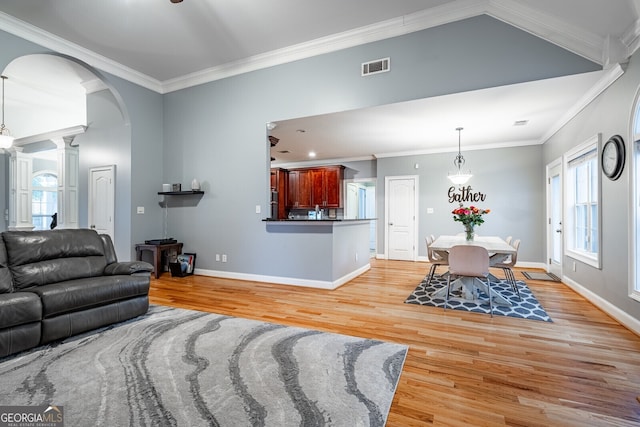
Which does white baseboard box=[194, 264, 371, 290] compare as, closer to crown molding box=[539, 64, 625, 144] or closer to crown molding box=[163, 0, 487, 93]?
crown molding box=[163, 0, 487, 93]

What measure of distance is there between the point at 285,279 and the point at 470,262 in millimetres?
2598

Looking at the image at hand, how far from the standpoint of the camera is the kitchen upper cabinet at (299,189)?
8.02 metres

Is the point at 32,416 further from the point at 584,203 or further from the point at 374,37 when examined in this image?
the point at 584,203

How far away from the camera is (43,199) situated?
25.7ft

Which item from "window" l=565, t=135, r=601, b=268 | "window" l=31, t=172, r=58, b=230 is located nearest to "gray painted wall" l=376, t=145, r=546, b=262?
→ "window" l=565, t=135, r=601, b=268

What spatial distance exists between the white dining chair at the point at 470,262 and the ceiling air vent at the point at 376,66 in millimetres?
2400

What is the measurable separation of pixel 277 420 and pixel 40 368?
1752 millimetres

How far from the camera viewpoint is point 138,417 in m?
1.51

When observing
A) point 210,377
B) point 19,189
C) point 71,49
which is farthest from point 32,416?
point 19,189

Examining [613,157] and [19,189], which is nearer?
[613,157]

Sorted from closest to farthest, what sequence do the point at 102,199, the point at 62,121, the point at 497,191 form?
the point at 102,199
the point at 497,191
the point at 62,121

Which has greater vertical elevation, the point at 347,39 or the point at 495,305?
the point at 347,39

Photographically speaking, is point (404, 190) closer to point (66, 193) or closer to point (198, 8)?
point (198, 8)

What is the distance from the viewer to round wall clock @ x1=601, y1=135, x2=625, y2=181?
296cm
